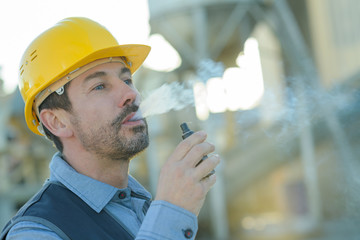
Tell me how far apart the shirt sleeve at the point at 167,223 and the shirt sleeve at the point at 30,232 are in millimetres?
286

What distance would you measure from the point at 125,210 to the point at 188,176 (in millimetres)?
415

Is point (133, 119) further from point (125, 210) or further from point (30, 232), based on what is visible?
point (30, 232)

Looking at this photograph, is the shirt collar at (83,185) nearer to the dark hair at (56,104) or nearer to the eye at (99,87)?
the dark hair at (56,104)

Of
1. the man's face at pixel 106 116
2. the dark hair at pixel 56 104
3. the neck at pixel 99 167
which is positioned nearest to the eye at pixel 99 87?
the man's face at pixel 106 116

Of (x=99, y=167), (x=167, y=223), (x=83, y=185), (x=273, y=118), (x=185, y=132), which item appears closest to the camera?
(x=167, y=223)

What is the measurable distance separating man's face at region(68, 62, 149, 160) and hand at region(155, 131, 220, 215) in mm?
311

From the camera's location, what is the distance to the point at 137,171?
12.3 metres

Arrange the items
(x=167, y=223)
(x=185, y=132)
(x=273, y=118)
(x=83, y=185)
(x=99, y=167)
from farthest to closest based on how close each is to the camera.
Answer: (x=273, y=118), (x=99, y=167), (x=83, y=185), (x=185, y=132), (x=167, y=223)

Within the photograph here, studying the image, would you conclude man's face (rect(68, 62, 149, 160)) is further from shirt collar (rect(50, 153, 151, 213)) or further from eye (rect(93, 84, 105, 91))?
shirt collar (rect(50, 153, 151, 213))

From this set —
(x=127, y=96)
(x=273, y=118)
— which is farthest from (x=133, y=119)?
(x=273, y=118)

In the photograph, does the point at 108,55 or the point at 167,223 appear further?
the point at 108,55

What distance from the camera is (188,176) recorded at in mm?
1177

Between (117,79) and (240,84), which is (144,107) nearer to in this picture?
(117,79)

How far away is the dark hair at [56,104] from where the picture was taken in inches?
61.1
